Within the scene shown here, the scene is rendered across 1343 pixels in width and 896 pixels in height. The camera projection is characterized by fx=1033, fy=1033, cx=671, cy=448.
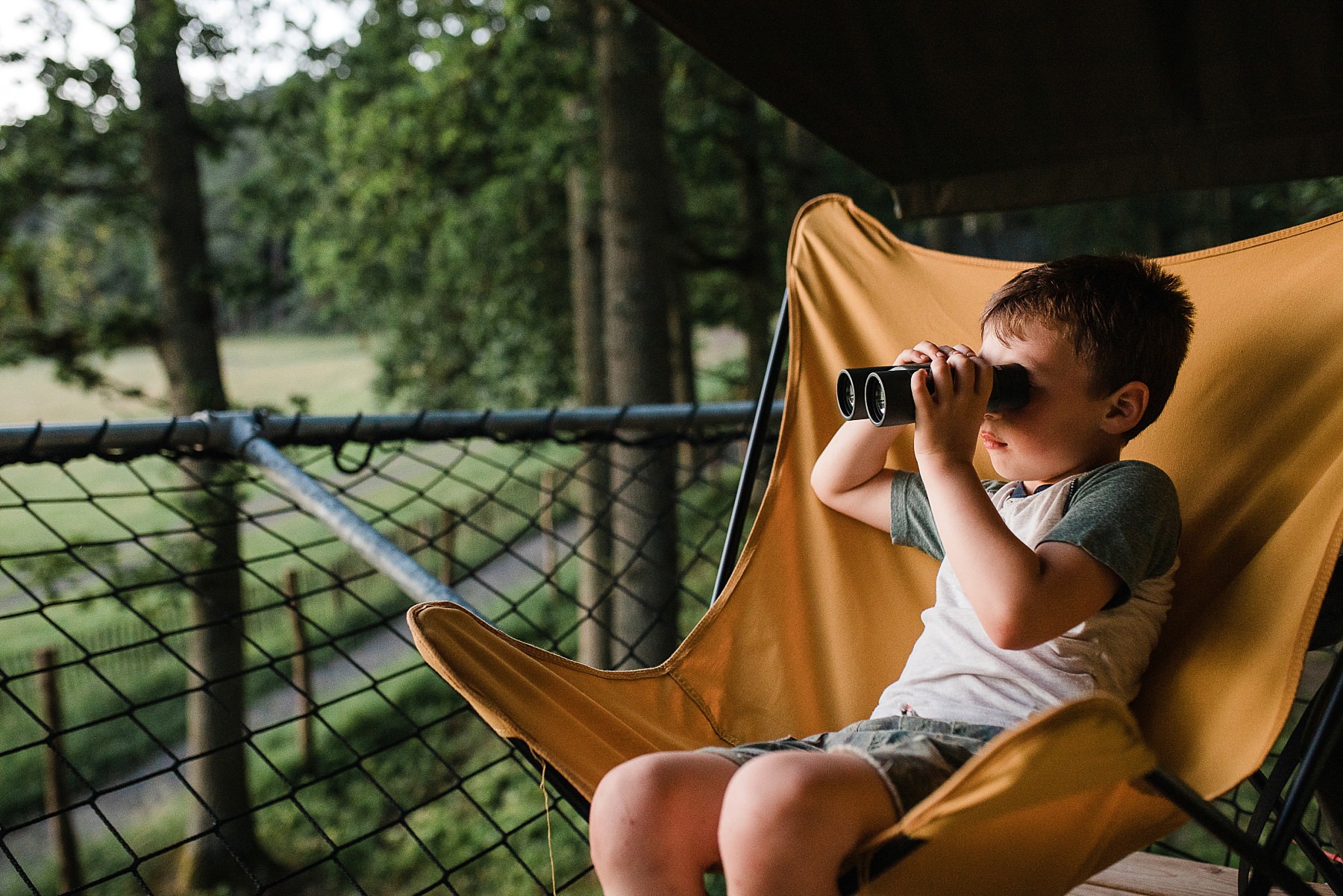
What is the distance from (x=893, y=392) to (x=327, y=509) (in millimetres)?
973

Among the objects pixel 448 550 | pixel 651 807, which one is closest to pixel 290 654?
pixel 651 807

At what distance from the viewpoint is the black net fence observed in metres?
1.78

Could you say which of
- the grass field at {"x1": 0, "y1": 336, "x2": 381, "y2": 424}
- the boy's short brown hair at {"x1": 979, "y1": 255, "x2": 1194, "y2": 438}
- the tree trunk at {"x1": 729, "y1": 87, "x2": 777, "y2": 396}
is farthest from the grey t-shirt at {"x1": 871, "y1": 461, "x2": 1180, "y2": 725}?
the grass field at {"x1": 0, "y1": 336, "x2": 381, "y2": 424}

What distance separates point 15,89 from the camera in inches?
152

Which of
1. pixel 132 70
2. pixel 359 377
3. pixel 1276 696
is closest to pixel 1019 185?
pixel 1276 696

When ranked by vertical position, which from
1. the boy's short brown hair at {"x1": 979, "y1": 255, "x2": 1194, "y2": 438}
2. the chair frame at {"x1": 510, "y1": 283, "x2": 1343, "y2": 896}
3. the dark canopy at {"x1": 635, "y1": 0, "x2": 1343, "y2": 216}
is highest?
the dark canopy at {"x1": 635, "y1": 0, "x2": 1343, "y2": 216}

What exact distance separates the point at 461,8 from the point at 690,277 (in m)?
3.03

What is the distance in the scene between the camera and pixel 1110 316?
109cm

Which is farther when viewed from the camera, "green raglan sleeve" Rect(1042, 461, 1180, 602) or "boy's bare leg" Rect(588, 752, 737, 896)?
"green raglan sleeve" Rect(1042, 461, 1180, 602)

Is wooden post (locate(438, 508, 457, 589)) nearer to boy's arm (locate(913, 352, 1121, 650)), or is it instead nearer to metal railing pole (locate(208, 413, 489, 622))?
metal railing pole (locate(208, 413, 489, 622))

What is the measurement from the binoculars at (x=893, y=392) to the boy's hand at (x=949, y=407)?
14mm

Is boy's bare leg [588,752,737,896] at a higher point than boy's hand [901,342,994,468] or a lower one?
lower

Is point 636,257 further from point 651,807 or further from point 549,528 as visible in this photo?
point 651,807

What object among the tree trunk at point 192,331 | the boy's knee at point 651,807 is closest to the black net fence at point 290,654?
the tree trunk at point 192,331
